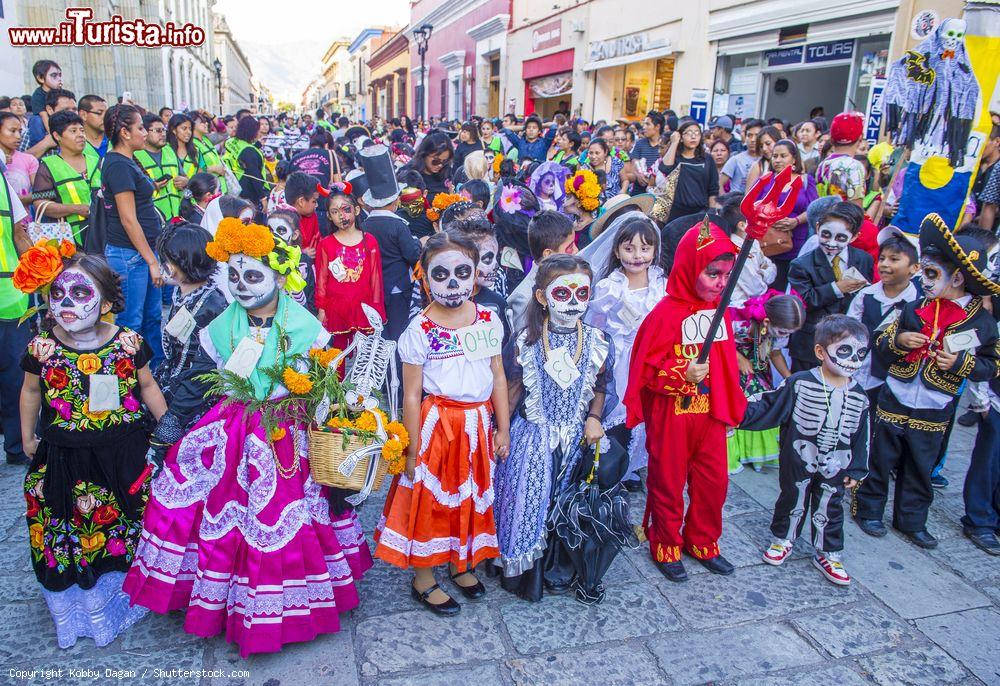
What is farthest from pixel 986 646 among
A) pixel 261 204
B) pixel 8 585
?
pixel 261 204

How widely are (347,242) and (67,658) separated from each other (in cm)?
287

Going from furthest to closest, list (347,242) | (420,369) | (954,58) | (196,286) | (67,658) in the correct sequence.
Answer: (954,58) → (347,242) → (196,286) → (420,369) → (67,658)

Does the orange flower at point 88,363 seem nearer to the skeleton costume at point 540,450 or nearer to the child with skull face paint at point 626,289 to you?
the skeleton costume at point 540,450

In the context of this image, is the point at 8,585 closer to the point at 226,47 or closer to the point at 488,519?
the point at 488,519

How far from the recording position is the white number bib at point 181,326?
3133mm

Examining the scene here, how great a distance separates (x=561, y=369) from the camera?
3.25 metres

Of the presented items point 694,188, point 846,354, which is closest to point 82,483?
point 846,354

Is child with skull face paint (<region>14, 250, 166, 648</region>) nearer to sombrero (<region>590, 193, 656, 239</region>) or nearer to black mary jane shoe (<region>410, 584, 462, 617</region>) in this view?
black mary jane shoe (<region>410, 584, 462, 617</region>)

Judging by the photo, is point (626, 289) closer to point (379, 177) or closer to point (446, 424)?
point (446, 424)

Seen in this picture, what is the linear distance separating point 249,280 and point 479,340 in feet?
3.33

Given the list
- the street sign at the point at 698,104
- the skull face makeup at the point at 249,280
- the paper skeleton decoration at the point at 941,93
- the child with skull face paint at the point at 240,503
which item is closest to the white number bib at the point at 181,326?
the child with skull face paint at the point at 240,503

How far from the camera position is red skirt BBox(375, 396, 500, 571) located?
10.1 feet

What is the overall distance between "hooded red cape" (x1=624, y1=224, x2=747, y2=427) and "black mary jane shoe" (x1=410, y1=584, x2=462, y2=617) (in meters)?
1.23

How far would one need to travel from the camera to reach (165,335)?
3266 mm
